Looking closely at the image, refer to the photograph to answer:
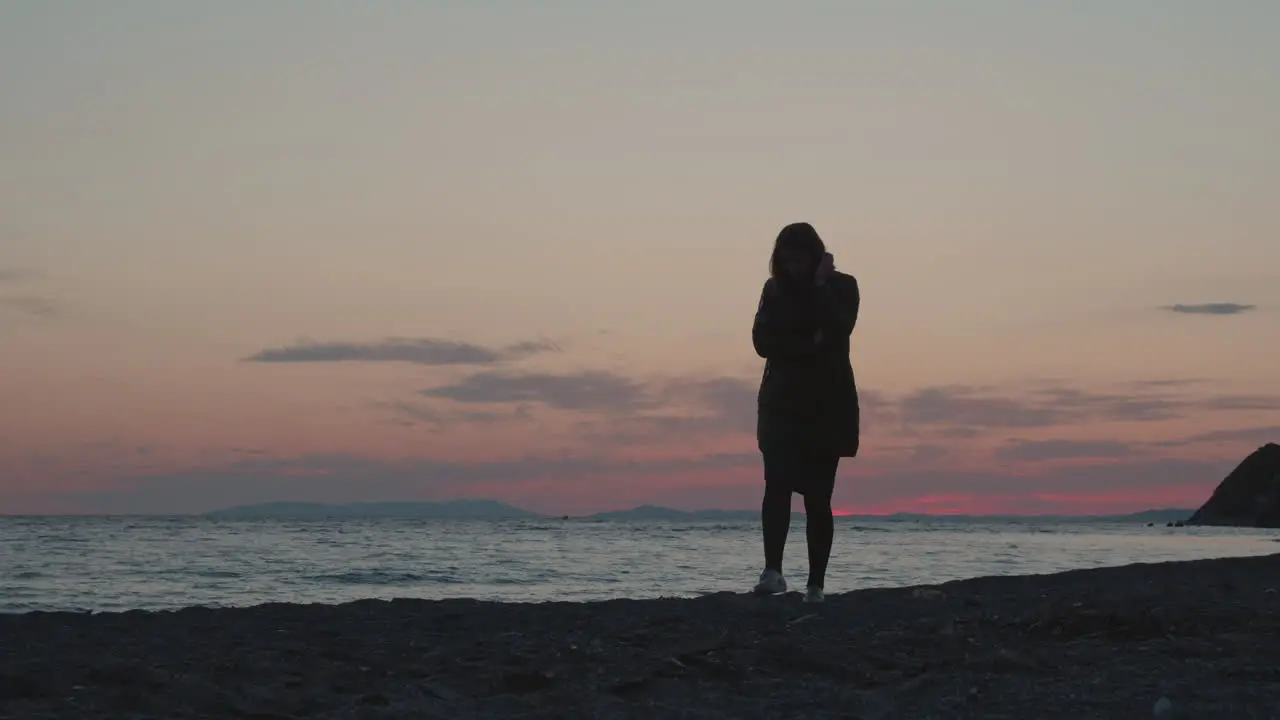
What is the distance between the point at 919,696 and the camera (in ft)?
13.0

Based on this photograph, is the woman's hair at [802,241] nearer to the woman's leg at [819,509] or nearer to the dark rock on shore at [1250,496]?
the woman's leg at [819,509]

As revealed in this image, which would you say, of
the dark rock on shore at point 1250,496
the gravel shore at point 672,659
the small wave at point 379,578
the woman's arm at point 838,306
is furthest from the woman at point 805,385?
the dark rock on shore at point 1250,496

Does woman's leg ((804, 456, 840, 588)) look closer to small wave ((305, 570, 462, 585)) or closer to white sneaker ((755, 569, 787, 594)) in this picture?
white sneaker ((755, 569, 787, 594))

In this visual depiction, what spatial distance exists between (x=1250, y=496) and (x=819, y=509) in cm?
10089

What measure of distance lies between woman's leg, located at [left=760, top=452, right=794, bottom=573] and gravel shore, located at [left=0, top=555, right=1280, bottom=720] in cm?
37

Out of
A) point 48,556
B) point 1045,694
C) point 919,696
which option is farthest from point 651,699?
point 48,556

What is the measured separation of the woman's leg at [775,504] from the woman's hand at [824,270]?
39.7 inches

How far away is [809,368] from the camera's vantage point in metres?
6.84

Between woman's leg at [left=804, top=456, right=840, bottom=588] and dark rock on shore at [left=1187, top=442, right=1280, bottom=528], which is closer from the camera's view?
woman's leg at [left=804, top=456, right=840, bottom=588]

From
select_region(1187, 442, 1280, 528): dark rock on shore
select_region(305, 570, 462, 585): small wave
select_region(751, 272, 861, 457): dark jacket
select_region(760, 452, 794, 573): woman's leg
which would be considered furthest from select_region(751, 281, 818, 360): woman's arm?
select_region(1187, 442, 1280, 528): dark rock on shore

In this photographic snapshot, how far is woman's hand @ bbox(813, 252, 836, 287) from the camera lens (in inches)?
263

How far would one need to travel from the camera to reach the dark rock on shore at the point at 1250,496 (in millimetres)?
91688

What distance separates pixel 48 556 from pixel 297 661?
1959 cm

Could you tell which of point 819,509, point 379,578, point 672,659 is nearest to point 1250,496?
point 379,578
